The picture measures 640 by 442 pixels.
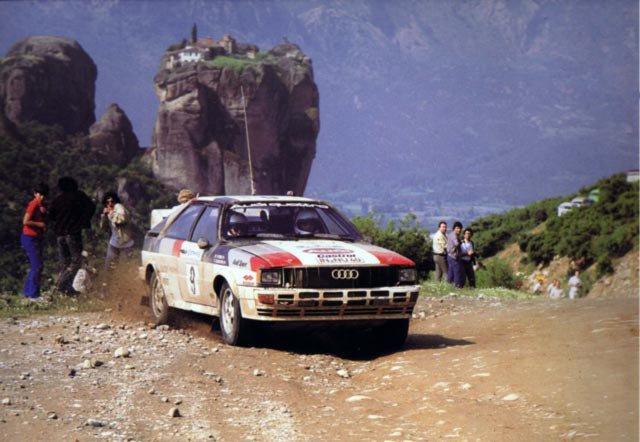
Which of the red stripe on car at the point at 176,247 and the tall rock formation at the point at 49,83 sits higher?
the tall rock formation at the point at 49,83

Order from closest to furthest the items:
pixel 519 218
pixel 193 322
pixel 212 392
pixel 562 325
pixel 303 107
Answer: pixel 212 392 → pixel 562 325 → pixel 193 322 → pixel 519 218 → pixel 303 107

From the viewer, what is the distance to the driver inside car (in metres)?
12.0

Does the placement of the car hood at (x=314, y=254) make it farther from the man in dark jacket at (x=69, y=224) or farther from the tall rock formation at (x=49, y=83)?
the tall rock formation at (x=49, y=83)

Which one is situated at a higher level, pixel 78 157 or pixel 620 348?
pixel 78 157

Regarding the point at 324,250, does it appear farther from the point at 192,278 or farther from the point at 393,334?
the point at 192,278

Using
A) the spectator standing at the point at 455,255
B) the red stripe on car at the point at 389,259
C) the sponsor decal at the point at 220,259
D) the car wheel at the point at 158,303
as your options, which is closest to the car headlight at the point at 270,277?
the sponsor decal at the point at 220,259

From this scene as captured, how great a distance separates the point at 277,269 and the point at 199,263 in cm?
149

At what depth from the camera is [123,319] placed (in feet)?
45.7

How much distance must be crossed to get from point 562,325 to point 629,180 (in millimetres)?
68175

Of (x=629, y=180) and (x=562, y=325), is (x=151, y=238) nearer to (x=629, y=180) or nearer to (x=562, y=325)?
(x=562, y=325)

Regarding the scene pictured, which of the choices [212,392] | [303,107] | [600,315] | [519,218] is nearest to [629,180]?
[519,218]

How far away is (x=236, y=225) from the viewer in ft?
39.6

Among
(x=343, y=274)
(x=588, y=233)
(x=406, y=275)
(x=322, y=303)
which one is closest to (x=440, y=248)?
(x=406, y=275)

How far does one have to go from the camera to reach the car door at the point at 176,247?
500 inches
